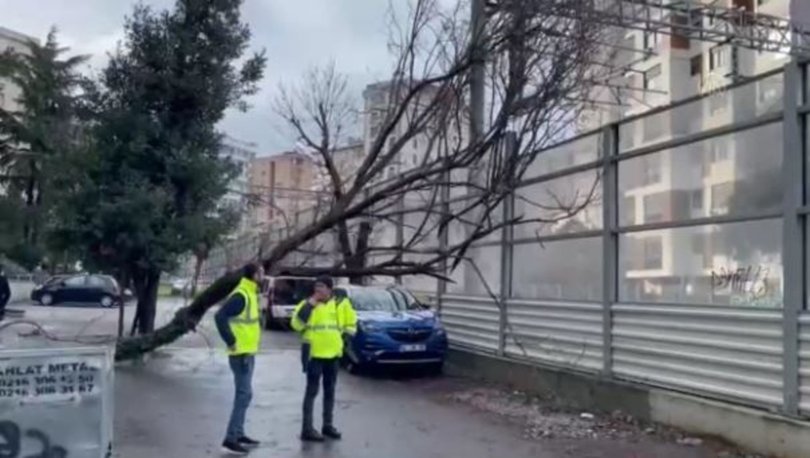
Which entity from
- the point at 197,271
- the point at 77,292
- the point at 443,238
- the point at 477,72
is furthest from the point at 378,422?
the point at 77,292

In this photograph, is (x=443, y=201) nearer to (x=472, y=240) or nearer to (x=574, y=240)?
(x=472, y=240)

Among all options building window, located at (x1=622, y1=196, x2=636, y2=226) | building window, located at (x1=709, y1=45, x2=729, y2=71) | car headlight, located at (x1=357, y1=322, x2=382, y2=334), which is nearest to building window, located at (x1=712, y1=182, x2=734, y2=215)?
building window, located at (x1=622, y1=196, x2=636, y2=226)

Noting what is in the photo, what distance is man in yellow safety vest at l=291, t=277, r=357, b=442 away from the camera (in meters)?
9.89

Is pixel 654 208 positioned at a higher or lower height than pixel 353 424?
→ higher

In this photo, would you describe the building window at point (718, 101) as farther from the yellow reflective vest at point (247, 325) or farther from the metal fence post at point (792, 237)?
the yellow reflective vest at point (247, 325)

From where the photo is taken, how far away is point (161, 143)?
19.2 m

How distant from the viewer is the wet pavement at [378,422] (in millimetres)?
9414

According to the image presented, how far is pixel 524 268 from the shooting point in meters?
14.7

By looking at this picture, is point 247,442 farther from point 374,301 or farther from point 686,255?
point 374,301

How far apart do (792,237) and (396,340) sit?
8.07m

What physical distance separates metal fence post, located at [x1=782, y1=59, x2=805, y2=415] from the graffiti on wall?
44cm

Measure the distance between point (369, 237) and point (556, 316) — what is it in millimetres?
8780

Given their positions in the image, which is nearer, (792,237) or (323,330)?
(792,237)

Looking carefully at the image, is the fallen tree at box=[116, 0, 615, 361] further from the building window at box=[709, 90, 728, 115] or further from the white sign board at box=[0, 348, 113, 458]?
the white sign board at box=[0, 348, 113, 458]
